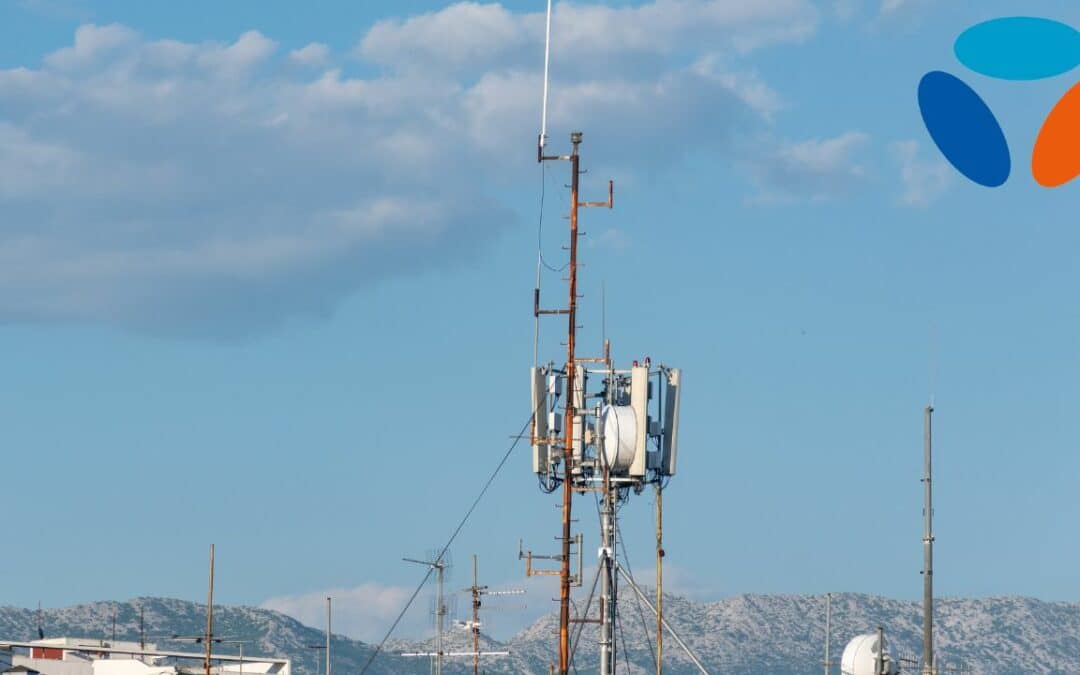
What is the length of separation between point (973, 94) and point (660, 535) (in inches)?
1029

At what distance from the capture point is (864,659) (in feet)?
205

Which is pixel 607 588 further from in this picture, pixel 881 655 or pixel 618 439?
pixel 881 655

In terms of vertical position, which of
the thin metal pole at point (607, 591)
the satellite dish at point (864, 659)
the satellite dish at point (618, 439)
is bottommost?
the satellite dish at point (864, 659)

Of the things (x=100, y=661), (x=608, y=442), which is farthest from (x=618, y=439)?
(x=100, y=661)

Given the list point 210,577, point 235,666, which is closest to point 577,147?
point 210,577

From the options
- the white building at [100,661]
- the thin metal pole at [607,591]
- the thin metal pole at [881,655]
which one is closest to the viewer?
the thin metal pole at [881,655]

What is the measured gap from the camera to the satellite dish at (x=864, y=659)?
62166 millimetres

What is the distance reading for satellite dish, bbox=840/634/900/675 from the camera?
204 ft

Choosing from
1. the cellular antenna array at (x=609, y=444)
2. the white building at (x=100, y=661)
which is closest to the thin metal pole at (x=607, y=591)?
the cellular antenna array at (x=609, y=444)

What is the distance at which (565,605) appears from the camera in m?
63.0

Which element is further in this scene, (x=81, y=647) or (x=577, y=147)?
(x=81, y=647)

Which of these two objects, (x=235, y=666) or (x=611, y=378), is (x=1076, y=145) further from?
(x=235, y=666)

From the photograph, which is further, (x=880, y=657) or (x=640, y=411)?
(x=640, y=411)

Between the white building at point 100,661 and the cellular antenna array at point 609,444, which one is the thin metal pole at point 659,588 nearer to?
the cellular antenna array at point 609,444
